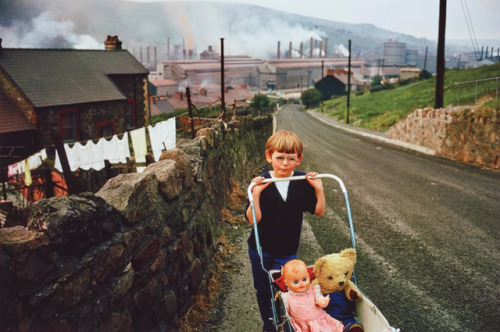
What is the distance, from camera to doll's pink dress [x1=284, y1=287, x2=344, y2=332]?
9.96 ft

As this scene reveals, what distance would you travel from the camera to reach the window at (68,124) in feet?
76.9

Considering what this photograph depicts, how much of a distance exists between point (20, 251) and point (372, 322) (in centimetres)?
246

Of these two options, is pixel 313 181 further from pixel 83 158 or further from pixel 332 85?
pixel 332 85

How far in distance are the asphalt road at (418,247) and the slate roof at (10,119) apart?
715 inches

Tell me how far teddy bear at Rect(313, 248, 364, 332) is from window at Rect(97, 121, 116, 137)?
25.1 m

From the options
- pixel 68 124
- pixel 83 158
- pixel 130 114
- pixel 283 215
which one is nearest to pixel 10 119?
pixel 68 124

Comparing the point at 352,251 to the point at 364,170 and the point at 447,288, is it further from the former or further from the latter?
the point at 364,170

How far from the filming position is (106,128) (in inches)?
1062

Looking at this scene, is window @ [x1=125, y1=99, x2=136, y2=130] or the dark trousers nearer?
the dark trousers

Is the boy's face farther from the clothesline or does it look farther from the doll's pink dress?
the clothesline

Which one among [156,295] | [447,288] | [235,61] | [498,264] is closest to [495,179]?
[498,264]

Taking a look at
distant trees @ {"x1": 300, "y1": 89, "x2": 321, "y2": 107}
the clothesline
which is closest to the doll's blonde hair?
the clothesline

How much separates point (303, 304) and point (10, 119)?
23.6 m

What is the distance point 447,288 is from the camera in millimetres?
5203
